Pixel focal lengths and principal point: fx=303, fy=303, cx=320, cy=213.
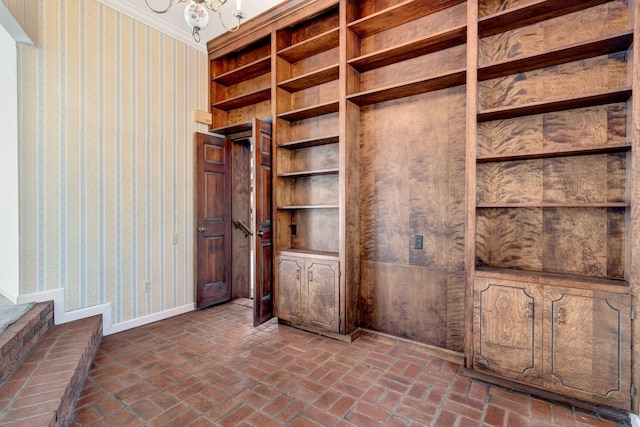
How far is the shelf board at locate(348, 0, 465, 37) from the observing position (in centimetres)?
265

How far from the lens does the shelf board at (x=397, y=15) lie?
8.71 ft

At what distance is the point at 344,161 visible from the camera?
117 inches

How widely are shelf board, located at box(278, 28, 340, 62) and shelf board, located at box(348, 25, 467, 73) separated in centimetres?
41

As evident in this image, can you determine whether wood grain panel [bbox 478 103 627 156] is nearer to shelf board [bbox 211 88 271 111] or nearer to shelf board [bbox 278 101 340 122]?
shelf board [bbox 278 101 340 122]

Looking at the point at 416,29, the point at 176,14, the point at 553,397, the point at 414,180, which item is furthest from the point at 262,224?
the point at 553,397

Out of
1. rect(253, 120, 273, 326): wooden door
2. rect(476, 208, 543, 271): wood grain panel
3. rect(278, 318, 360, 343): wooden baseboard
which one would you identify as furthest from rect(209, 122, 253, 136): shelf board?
rect(476, 208, 543, 271): wood grain panel

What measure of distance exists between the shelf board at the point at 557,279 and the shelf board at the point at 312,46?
2629 millimetres

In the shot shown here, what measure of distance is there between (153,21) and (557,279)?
15.3 feet

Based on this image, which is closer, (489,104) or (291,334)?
(489,104)

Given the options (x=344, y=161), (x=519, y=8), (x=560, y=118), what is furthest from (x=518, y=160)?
(x=344, y=161)

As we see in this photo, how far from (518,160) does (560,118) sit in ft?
1.29

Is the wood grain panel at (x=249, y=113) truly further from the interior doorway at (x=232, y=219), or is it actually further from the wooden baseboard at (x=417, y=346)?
the wooden baseboard at (x=417, y=346)

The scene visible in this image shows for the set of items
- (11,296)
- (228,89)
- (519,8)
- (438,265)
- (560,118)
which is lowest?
(11,296)

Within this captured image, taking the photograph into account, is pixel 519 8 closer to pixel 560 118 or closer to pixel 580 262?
pixel 560 118
